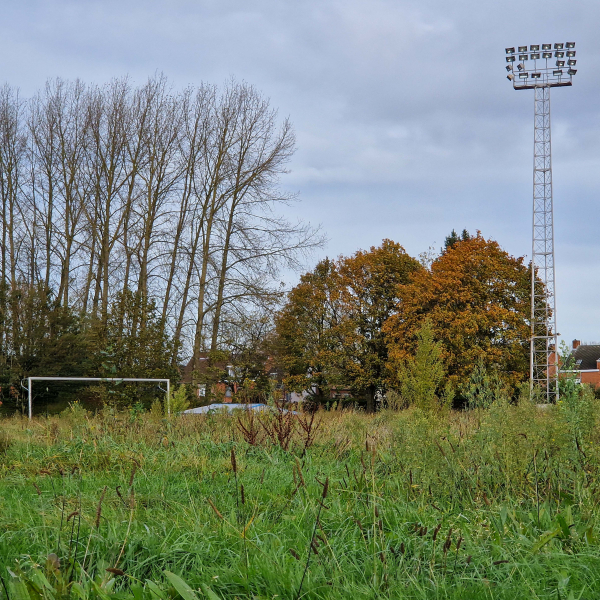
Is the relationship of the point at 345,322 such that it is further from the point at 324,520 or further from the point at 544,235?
the point at 324,520

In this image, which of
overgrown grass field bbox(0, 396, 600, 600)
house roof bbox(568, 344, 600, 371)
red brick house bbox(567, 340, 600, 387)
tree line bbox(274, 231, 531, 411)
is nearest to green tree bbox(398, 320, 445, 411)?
overgrown grass field bbox(0, 396, 600, 600)

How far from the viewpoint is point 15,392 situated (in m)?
19.8

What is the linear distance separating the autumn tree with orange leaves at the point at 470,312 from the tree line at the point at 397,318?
1.6 inches

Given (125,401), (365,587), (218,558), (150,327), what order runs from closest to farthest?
1. (365,587)
2. (218,558)
3. (125,401)
4. (150,327)

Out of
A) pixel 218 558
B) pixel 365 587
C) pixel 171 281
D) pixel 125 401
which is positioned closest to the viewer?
pixel 365 587

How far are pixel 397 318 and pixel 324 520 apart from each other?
74.1ft

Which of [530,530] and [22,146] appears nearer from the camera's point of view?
[530,530]

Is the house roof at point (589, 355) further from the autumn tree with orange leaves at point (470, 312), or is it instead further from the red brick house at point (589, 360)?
the autumn tree with orange leaves at point (470, 312)

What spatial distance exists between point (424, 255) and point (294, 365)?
815 centimetres

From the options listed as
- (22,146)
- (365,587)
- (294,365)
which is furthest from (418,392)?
(22,146)

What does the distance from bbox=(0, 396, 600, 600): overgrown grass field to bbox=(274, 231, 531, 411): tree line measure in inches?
720

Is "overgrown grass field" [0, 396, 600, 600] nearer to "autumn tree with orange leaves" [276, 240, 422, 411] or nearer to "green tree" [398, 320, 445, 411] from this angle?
"green tree" [398, 320, 445, 411]

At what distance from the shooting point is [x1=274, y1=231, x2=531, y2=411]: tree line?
80.3 feet

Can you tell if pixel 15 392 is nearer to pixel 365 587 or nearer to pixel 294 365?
pixel 294 365
